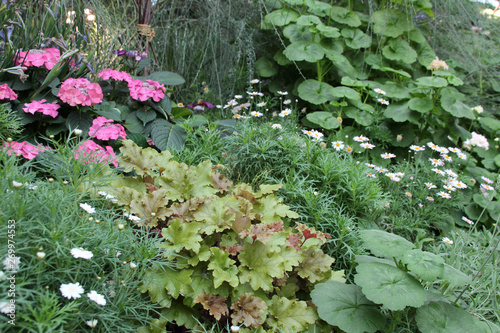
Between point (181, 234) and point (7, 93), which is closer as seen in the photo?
point (181, 234)

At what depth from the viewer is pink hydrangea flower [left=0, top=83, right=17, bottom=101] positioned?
1.78 m

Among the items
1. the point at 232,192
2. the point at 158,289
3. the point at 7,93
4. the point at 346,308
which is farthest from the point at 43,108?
the point at 346,308

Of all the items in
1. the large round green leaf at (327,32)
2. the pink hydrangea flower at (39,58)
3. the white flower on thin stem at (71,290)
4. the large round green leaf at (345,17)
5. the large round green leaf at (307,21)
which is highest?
the large round green leaf at (345,17)

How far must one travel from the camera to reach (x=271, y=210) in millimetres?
1671

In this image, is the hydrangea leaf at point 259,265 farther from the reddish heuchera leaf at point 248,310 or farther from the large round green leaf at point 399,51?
the large round green leaf at point 399,51

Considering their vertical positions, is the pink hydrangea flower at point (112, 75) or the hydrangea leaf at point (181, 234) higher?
the pink hydrangea flower at point (112, 75)

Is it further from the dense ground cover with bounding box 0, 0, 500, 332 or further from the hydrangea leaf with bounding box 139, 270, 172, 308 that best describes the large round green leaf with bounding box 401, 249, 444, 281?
the hydrangea leaf with bounding box 139, 270, 172, 308

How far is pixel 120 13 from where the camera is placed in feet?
9.77

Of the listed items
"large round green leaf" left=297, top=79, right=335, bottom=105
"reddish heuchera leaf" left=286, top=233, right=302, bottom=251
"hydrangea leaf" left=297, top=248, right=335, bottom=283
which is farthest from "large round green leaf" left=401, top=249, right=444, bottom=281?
"large round green leaf" left=297, top=79, right=335, bottom=105

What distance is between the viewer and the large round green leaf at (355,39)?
3.22 m

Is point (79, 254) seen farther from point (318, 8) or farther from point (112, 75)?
point (318, 8)

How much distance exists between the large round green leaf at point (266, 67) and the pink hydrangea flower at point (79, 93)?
172 cm

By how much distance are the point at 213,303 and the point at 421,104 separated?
240cm

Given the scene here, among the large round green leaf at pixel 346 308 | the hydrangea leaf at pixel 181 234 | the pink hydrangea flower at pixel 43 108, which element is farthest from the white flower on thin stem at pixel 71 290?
the pink hydrangea flower at pixel 43 108
